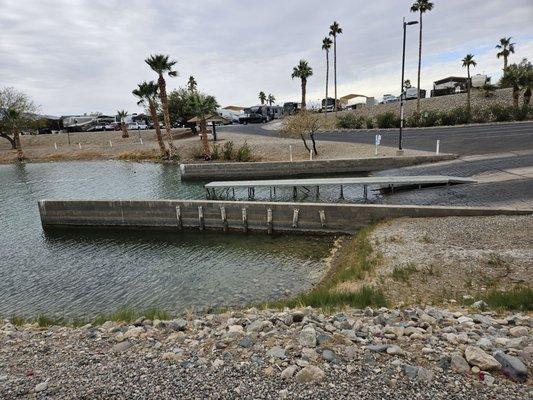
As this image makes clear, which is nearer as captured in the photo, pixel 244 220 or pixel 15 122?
pixel 244 220

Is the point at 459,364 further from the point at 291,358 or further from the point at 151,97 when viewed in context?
the point at 151,97

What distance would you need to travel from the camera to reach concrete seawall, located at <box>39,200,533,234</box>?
51.7 ft

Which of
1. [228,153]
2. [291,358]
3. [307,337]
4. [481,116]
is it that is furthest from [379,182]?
[481,116]

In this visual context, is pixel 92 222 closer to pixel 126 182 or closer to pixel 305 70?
pixel 126 182

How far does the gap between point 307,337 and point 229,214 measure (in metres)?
12.8

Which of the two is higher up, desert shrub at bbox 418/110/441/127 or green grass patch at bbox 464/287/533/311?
desert shrub at bbox 418/110/441/127

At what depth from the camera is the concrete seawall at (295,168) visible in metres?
27.9

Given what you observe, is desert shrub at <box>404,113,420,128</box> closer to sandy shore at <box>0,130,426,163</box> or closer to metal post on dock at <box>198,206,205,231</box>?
sandy shore at <box>0,130,426,163</box>

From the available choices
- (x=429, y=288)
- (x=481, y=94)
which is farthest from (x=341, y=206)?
(x=481, y=94)

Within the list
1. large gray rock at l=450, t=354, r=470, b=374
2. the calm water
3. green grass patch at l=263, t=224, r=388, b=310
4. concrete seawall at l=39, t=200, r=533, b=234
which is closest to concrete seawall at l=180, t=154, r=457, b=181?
the calm water

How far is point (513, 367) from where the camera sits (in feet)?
15.4

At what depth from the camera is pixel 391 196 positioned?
20.6m

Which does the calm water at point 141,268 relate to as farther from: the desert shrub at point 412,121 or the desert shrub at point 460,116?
the desert shrub at point 460,116

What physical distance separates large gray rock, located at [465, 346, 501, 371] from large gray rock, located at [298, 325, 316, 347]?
7.37 ft
